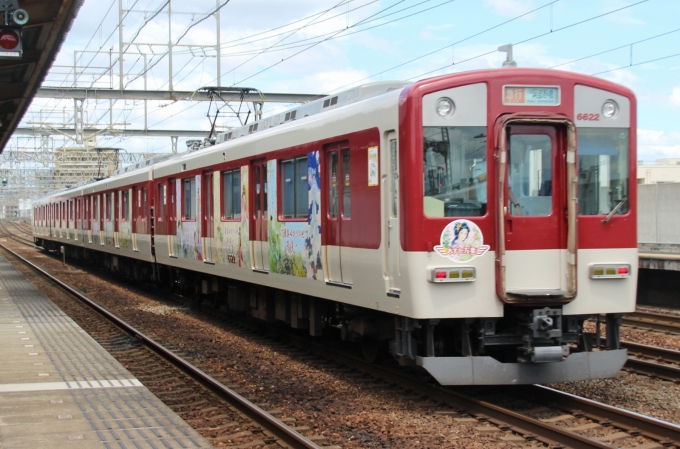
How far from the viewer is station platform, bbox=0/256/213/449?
613 centimetres

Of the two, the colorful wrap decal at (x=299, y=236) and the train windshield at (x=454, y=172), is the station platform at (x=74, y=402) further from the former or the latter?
the train windshield at (x=454, y=172)

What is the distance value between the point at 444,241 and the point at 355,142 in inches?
68.4

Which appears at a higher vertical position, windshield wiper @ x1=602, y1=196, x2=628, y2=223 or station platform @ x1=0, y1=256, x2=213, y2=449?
windshield wiper @ x1=602, y1=196, x2=628, y2=223

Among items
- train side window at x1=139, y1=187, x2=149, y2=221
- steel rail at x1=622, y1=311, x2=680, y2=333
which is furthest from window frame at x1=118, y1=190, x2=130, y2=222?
steel rail at x1=622, y1=311, x2=680, y2=333

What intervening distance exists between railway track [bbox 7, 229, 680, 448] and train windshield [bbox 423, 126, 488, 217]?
175cm

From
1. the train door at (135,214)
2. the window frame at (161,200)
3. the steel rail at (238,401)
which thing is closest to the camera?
the steel rail at (238,401)

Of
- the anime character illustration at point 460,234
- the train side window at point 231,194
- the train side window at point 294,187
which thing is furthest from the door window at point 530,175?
the train side window at point 231,194

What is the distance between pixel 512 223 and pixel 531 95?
1185 millimetres

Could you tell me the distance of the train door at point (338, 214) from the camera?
28.7 ft

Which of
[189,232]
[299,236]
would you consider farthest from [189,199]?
[299,236]

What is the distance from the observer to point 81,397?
7578 millimetres

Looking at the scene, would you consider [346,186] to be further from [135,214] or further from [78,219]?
[78,219]

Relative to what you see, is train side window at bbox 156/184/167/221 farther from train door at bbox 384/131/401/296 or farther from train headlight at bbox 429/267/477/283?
train headlight at bbox 429/267/477/283

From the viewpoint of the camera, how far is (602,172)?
761cm
